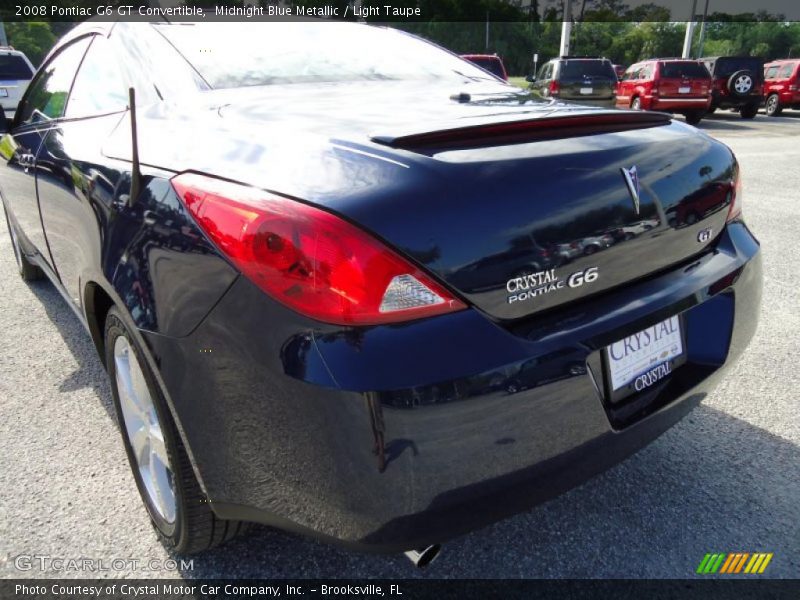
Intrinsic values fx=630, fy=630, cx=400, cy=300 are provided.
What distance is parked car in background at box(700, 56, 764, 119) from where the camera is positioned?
19.2 m

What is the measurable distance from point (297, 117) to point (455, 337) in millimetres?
803

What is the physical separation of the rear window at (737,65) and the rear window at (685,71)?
2.99 m

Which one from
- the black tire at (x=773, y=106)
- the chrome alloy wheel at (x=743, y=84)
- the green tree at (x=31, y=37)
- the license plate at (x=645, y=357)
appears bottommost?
the black tire at (x=773, y=106)

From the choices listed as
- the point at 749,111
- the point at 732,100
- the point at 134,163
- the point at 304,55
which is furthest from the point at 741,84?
the point at 134,163

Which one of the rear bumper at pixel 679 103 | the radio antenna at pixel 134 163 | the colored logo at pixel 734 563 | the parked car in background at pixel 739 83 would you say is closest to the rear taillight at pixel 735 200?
the colored logo at pixel 734 563

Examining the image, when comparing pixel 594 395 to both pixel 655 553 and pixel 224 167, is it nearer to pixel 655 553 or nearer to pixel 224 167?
pixel 655 553

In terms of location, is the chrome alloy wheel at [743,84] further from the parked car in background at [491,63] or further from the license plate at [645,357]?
the license plate at [645,357]

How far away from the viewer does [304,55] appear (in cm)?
249

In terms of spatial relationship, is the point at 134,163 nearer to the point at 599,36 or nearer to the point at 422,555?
the point at 422,555

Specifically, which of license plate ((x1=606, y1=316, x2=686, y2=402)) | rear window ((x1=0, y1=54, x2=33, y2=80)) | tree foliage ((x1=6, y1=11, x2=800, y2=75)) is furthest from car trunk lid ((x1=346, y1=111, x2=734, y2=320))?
tree foliage ((x1=6, y1=11, x2=800, y2=75))

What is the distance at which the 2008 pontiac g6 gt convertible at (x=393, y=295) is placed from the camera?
129 cm

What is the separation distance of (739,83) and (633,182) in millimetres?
21167

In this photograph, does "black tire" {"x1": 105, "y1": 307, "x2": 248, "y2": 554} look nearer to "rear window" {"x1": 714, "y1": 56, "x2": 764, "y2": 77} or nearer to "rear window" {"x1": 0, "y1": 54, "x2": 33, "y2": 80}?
"rear window" {"x1": 0, "y1": 54, "x2": 33, "y2": 80}

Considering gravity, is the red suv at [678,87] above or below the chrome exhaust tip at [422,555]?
above
